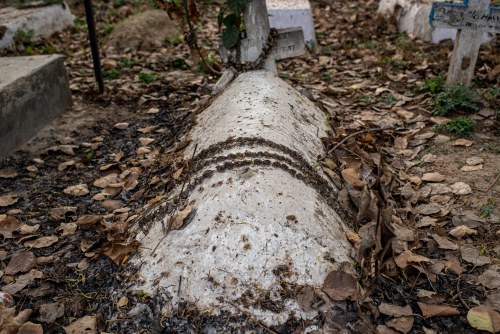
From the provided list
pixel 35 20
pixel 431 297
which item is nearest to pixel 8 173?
pixel 431 297

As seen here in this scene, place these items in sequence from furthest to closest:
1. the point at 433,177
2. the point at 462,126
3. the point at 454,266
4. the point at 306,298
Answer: the point at 462,126
the point at 433,177
the point at 454,266
the point at 306,298

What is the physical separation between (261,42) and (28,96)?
2.20 meters

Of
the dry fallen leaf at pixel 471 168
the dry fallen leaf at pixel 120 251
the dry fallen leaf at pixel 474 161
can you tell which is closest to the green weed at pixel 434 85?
the dry fallen leaf at pixel 474 161

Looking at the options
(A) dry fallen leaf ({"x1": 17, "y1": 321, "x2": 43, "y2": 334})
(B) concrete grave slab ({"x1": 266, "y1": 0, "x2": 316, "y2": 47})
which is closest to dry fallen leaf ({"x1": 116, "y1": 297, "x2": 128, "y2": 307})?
(A) dry fallen leaf ({"x1": 17, "y1": 321, "x2": 43, "y2": 334})

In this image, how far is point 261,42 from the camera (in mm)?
3256

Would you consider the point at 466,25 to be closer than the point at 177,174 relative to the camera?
No

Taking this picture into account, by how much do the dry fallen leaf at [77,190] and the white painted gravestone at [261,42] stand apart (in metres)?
1.69

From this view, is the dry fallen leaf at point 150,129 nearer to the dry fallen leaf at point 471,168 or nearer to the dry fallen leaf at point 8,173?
the dry fallen leaf at point 8,173

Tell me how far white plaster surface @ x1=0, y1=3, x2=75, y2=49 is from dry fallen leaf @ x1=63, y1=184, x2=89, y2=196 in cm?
367

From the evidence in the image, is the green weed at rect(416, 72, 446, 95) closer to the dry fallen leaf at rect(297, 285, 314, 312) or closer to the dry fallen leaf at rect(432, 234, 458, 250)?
the dry fallen leaf at rect(432, 234, 458, 250)

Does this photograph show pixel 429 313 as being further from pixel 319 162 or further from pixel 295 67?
pixel 295 67

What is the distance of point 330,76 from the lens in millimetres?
4672

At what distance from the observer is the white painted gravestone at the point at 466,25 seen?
3.45 metres

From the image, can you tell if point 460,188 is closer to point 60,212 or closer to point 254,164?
point 254,164
